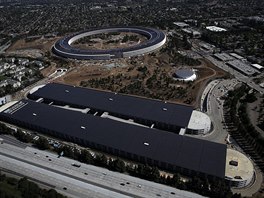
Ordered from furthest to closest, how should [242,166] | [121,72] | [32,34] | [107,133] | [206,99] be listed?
1. [32,34]
2. [121,72]
3. [206,99]
4. [107,133]
5. [242,166]

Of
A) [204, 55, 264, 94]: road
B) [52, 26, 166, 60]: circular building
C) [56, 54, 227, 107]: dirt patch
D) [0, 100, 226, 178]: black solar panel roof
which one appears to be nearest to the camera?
[0, 100, 226, 178]: black solar panel roof

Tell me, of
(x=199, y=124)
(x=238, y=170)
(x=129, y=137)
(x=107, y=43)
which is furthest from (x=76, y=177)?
(x=107, y=43)

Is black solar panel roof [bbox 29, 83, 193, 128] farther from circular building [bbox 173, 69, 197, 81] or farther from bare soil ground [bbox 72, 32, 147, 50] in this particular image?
bare soil ground [bbox 72, 32, 147, 50]

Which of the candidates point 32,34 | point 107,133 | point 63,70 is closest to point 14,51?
point 32,34

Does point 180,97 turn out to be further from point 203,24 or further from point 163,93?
point 203,24

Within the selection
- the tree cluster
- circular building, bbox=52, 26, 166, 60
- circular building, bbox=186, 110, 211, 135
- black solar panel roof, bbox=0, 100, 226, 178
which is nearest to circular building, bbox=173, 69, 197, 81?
circular building, bbox=186, 110, 211, 135
